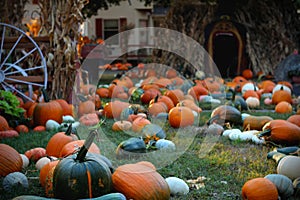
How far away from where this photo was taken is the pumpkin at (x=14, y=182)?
3.58 m

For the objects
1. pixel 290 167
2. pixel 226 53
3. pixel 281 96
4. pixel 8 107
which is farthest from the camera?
pixel 226 53

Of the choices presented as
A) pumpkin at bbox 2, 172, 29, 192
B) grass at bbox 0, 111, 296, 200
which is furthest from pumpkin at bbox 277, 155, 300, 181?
pumpkin at bbox 2, 172, 29, 192

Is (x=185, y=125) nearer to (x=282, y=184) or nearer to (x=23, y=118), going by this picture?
(x=23, y=118)

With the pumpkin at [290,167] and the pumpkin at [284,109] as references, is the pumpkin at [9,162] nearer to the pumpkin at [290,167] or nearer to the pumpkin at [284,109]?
the pumpkin at [290,167]

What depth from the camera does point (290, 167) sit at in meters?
3.82

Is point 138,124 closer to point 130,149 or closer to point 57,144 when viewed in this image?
point 130,149

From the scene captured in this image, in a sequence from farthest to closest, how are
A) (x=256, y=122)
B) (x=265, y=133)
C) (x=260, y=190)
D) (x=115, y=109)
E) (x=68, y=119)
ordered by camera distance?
(x=115, y=109), (x=68, y=119), (x=256, y=122), (x=265, y=133), (x=260, y=190)

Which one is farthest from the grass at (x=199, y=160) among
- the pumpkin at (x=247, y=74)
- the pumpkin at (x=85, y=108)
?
the pumpkin at (x=247, y=74)

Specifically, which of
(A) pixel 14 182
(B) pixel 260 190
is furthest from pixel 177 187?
(A) pixel 14 182

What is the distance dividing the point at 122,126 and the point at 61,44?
244 centimetres

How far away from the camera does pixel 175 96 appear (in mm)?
7508

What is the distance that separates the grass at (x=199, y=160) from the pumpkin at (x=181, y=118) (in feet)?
0.53

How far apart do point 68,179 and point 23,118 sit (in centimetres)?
345

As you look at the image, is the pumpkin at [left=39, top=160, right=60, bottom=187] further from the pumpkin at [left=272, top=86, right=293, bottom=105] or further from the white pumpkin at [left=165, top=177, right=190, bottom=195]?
the pumpkin at [left=272, top=86, right=293, bottom=105]
